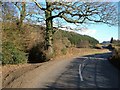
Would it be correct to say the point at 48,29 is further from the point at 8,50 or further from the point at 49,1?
the point at 8,50

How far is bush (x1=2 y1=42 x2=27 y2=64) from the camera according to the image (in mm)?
23306

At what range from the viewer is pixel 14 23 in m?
26.1

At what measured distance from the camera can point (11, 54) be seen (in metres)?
24.2

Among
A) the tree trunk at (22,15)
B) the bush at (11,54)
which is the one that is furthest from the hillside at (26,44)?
the tree trunk at (22,15)

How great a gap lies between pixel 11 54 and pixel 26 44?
5.93 metres

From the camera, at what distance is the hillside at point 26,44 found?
23594mm

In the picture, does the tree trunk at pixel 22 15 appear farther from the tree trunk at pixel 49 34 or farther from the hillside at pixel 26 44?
the tree trunk at pixel 49 34

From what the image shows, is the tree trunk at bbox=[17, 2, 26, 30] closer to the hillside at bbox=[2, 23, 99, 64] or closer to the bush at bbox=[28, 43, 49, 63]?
the hillside at bbox=[2, 23, 99, 64]

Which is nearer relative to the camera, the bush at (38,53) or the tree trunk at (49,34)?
the tree trunk at (49,34)

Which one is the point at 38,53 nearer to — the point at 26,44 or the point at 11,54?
the point at 26,44

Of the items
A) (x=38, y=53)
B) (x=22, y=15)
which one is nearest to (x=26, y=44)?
(x=38, y=53)

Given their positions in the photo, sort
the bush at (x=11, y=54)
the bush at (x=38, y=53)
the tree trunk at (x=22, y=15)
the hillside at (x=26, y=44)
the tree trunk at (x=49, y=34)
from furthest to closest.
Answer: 1. the bush at (x=38, y=53)
2. the tree trunk at (x=49, y=34)
3. the tree trunk at (x=22, y=15)
4. the hillside at (x=26, y=44)
5. the bush at (x=11, y=54)

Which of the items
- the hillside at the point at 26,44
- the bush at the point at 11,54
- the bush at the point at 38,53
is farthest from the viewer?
the bush at the point at 38,53

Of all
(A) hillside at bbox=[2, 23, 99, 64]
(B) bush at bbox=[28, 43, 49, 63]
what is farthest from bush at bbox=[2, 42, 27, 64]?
(B) bush at bbox=[28, 43, 49, 63]
